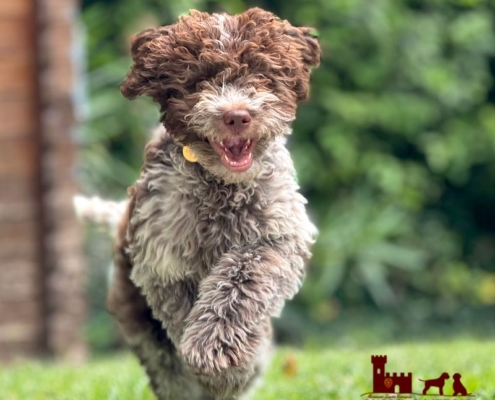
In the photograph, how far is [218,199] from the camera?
512cm

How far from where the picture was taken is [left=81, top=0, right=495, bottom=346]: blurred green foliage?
12.7 metres

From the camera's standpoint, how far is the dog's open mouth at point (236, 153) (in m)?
4.75

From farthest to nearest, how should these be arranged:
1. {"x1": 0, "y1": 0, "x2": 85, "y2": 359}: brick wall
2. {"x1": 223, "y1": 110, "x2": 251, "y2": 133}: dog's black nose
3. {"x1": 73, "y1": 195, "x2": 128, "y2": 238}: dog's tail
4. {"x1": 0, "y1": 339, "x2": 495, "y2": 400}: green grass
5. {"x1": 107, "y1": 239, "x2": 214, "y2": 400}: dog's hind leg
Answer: {"x1": 0, "y1": 0, "x2": 85, "y2": 359}: brick wall < {"x1": 73, "y1": 195, "x2": 128, "y2": 238}: dog's tail < {"x1": 0, "y1": 339, "x2": 495, "y2": 400}: green grass < {"x1": 107, "y1": 239, "x2": 214, "y2": 400}: dog's hind leg < {"x1": 223, "y1": 110, "x2": 251, "y2": 133}: dog's black nose

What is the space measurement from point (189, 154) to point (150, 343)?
120cm

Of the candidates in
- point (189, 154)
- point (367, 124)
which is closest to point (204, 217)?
point (189, 154)

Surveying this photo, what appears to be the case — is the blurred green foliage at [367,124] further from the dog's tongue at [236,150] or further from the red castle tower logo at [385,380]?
the red castle tower logo at [385,380]

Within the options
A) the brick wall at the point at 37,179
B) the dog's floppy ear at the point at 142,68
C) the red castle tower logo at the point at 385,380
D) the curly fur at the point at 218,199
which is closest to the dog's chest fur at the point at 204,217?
the curly fur at the point at 218,199

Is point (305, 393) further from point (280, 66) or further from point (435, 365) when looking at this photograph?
point (280, 66)

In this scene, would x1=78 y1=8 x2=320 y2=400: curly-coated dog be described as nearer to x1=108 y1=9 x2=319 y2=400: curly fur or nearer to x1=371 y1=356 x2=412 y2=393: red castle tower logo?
x1=108 y1=9 x2=319 y2=400: curly fur

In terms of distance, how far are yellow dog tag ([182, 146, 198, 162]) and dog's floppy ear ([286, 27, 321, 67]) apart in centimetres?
68

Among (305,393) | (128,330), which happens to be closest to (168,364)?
(128,330)

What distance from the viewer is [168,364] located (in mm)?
5641

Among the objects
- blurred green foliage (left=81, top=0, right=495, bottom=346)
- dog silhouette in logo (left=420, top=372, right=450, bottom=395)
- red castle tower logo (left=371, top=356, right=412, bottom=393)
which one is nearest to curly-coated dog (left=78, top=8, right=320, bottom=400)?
red castle tower logo (left=371, top=356, right=412, bottom=393)

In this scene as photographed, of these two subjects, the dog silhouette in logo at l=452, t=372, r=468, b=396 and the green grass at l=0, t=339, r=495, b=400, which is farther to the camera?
the green grass at l=0, t=339, r=495, b=400
